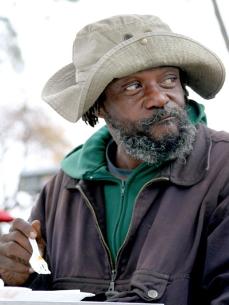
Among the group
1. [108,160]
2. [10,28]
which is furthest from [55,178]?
[10,28]

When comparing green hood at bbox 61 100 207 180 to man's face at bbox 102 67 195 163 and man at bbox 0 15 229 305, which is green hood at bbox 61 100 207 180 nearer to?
man at bbox 0 15 229 305

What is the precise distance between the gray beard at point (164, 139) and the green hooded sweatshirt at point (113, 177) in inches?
2.5

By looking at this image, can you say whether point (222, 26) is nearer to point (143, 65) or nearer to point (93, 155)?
point (143, 65)

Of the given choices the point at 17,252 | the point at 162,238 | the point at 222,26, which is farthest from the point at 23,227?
the point at 222,26

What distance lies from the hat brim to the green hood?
15 centimetres

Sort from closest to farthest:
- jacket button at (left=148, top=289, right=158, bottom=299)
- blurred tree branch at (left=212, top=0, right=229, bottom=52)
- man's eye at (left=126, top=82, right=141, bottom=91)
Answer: jacket button at (left=148, top=289, right=158, bottom=299) < man's eye at (left=126, top=82, right=141, bottom=91) < blurred tree branch at (left=212, top=0, right=229, bottom=52)

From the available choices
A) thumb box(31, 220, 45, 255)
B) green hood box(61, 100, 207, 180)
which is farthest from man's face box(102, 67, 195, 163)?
thumb box(31, 220, 45, 255)

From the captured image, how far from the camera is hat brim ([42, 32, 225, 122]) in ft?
10.2

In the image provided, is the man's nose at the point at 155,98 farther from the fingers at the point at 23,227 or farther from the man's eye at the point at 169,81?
the fingers at the point at 23,227

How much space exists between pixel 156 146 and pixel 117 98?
0.37 meters

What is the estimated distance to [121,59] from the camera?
3.11 m

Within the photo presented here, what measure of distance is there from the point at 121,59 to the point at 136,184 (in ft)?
1.79

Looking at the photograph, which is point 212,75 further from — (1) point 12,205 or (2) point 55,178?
(1) point 12,205

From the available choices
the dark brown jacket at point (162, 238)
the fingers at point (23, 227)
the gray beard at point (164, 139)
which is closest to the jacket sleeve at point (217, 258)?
the dark brown jacket at point (162, 238)
